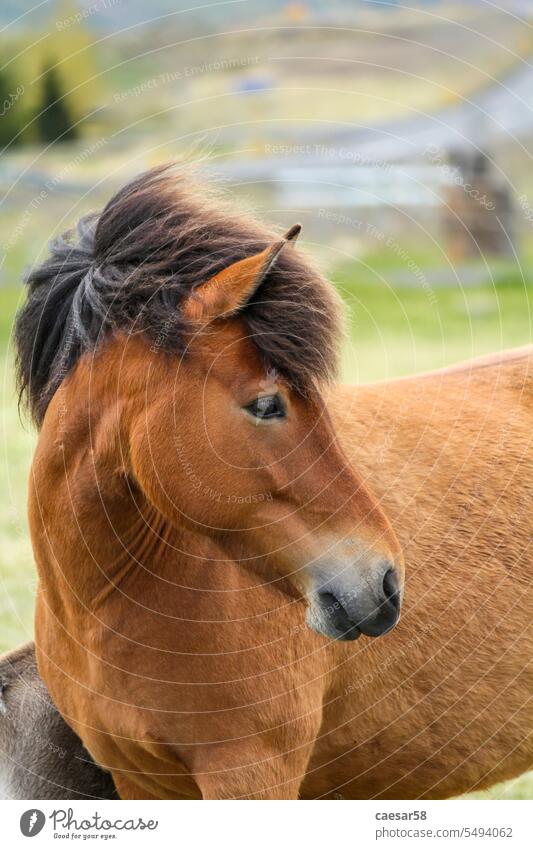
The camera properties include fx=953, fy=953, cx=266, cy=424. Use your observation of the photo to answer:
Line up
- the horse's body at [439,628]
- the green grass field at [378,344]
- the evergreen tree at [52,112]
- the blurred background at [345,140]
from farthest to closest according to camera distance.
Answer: the blurred background at [345,140] → the evergreen tree at [52,112] → the green grass field at [378,344] → the horse's body at [439,628]

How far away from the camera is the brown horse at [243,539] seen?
2668 mm

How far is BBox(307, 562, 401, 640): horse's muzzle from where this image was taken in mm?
2658

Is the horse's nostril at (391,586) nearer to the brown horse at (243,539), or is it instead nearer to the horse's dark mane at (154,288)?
the brown horse at (243,539)

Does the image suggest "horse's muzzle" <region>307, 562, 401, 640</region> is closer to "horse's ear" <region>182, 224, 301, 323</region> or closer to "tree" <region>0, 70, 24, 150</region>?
"horse's ear" <region>182, 224, 301, 323</region>

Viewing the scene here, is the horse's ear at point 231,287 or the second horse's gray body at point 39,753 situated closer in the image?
the horse's ear at point 231,287

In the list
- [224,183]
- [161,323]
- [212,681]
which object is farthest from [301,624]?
[224,183]

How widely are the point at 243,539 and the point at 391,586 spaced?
0.45m

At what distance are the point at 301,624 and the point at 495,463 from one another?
1142mm

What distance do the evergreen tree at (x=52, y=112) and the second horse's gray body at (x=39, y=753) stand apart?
17.6 feet

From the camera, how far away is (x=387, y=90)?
81.0 feet

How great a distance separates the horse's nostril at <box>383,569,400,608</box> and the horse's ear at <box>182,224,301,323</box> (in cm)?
86

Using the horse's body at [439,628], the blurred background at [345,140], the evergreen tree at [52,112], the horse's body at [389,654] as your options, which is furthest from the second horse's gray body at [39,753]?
the evergreen tree at [52,112]

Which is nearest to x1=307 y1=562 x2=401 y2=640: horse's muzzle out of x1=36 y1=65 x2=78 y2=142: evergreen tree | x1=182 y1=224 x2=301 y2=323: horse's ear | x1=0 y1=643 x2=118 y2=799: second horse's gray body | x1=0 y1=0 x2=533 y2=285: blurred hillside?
x1=182 y1=224 x2=301 y2=323: horse's ear
